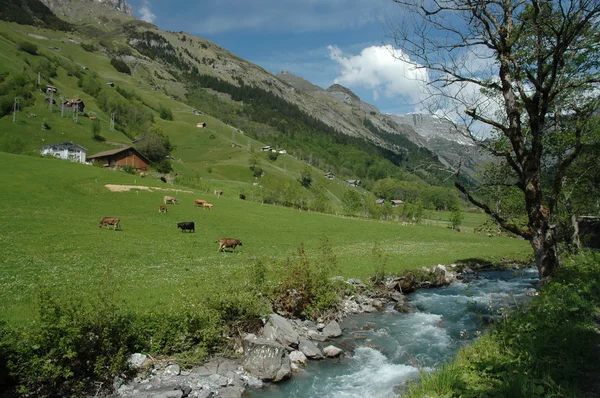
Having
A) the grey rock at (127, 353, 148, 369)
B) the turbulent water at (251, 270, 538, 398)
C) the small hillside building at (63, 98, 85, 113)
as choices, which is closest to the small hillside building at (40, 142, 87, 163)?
the small hillside building at (63, 98, 85, 113)

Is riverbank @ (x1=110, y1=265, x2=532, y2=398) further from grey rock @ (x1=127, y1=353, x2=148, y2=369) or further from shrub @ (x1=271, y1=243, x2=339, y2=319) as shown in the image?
shrub @ (x1=271, y1=243, x2=339, y2=319)

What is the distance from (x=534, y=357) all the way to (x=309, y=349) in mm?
9493

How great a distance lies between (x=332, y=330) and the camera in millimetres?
18031

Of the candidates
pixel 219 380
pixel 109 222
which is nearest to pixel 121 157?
pixel 109 222

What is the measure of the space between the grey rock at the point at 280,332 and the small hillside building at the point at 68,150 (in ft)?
353

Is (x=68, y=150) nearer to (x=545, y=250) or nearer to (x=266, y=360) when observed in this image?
(x=266, y=360)

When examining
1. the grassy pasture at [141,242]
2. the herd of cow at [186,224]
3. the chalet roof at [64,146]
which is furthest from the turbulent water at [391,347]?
the chalet roof at [64,146]

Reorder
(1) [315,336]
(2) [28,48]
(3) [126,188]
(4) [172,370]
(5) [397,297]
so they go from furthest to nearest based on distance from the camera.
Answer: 1. (2) [28,48]
2. (3) [126,188]
3. (5) [397,297]
4. (1) [315,336]
5. (4) [172,370]

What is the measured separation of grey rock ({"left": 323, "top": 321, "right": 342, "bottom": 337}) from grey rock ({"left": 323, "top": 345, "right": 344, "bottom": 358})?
6.05 ft

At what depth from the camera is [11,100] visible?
405 feet

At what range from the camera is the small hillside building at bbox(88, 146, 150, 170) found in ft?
317

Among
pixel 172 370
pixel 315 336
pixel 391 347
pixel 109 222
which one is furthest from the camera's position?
pixel 109 222

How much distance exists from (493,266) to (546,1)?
119 feet

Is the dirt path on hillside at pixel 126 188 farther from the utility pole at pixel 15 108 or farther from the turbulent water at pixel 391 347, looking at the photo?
the utility pole at pixel 15 108
